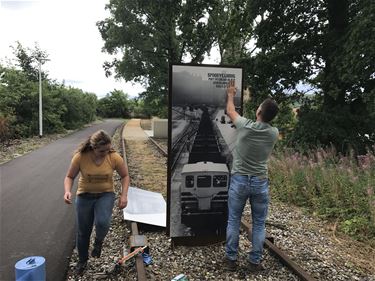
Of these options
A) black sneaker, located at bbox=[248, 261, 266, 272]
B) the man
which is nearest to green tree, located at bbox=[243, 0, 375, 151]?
the man

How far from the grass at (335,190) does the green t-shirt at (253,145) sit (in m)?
2.77

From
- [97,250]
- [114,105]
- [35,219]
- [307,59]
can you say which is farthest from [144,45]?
[114,105]

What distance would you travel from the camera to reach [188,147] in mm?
5191

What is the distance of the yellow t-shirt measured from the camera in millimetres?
4293

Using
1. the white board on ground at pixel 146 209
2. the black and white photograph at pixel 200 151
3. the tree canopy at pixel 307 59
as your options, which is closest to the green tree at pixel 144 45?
the tree canopy at pixel 307 59

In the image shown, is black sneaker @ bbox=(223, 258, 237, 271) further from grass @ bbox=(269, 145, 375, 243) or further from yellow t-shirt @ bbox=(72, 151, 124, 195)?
grass @ bbox=(269, 145, 375, 243)

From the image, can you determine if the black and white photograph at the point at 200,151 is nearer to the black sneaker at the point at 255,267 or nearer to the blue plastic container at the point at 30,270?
the black sneaker at the point at 255,267

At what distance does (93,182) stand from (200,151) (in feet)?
5.33

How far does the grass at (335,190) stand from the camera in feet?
20.6

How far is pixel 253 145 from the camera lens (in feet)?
14.2

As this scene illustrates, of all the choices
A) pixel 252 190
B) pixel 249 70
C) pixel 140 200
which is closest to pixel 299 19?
pixel 249 70

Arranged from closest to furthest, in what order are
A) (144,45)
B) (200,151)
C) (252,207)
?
(252,207)
(200,151)
(144,45)

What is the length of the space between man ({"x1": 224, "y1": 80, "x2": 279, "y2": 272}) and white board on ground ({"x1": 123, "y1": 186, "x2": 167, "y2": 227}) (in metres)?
1.93

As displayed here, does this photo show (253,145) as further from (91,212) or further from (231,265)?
(91,212)
